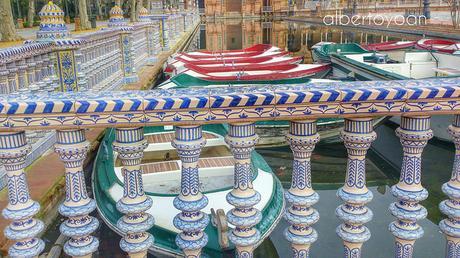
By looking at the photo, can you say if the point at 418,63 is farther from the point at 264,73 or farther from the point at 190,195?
the point at 190,195

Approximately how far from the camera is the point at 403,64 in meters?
15.5

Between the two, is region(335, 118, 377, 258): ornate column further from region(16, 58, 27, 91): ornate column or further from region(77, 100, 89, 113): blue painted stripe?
region(16, 58, 27, 91): ornate column

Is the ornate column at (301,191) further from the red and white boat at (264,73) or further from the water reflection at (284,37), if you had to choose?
the water reflection at (284,37)

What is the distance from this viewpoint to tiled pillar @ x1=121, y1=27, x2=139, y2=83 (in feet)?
42.9

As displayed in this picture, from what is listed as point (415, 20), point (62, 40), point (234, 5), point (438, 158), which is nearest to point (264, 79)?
point (438, 158)

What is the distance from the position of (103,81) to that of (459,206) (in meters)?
9.55

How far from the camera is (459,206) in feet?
8.25

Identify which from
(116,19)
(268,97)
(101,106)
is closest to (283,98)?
(268,97)

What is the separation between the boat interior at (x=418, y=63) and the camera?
14.9 meters

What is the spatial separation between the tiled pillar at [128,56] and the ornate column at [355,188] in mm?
11367

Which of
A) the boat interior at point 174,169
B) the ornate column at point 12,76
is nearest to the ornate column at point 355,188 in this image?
the boat interior at point 174,169

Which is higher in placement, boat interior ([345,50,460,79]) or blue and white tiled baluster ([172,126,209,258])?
blue and white tiled baluster ([172,126,209,258])

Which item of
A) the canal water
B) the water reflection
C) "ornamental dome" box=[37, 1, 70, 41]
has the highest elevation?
"ornamental dome" box=[37, 1, 70, 41]

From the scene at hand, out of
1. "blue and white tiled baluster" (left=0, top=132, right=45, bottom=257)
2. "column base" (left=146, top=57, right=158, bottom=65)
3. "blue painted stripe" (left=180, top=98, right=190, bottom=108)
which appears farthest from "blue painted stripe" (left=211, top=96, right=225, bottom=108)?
"column base" (left=146, top=57, right=158, bottom=65)
